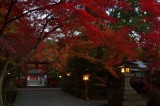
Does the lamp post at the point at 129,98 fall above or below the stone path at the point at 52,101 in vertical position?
above

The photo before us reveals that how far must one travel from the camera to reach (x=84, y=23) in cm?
1389

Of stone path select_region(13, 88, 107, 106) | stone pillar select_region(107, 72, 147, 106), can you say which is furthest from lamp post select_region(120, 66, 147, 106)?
stone path select_region(13, 88, 107, 106)

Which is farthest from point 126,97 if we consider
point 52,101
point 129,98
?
point 52,101

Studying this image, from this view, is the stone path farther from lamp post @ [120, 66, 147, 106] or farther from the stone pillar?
lamp post @ [120, 66, 147, 106]

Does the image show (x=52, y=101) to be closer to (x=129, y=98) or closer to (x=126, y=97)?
(x=126, y=97)

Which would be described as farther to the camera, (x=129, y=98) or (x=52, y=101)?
(x=52, y=101)

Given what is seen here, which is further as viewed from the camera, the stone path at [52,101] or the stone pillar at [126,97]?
the stone path at [52,101]

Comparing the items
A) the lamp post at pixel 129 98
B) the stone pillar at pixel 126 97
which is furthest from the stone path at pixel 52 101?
the lamp post at pixel 129 98

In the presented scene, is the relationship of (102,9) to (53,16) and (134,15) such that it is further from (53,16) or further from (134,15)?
(134,15)

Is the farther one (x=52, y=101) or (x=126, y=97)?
(x=52, y=101)

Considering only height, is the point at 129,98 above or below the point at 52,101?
above

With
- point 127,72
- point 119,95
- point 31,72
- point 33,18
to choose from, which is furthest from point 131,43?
point 31,72

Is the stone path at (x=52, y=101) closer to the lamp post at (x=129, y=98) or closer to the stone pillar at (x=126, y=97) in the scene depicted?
the stone pillar at (x=126, y=97)

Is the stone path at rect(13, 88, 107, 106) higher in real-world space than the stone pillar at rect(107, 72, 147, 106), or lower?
lower
